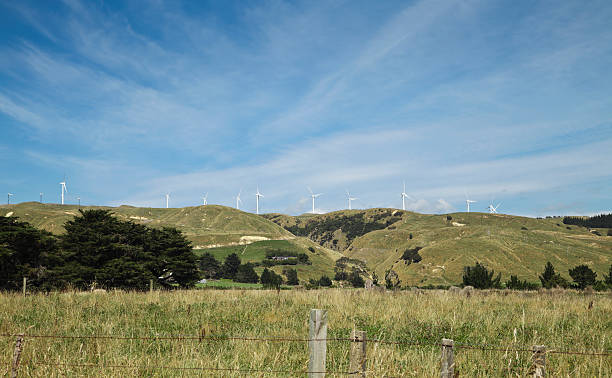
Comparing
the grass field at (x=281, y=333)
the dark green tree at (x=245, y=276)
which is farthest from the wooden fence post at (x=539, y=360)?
the dark green tree at (x=245, y=276)

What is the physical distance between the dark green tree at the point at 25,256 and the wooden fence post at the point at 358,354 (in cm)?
2532

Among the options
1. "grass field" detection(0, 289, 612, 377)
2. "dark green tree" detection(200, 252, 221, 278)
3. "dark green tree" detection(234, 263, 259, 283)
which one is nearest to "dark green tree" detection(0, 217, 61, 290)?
"grass field" detection(0, 289, 612, 377)

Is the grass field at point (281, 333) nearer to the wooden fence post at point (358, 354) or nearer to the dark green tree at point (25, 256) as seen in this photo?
the wooden fence post at point (358, 354)

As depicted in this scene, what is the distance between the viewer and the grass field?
6914 mm

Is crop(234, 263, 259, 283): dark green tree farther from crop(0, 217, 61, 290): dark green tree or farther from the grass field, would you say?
the grass field

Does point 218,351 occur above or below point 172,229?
below

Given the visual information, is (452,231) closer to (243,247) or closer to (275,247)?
(275,247)

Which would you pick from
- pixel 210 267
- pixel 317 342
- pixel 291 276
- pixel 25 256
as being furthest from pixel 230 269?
pixel 317 342

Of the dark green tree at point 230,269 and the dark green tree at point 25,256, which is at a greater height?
the dark green tree at point 25,256

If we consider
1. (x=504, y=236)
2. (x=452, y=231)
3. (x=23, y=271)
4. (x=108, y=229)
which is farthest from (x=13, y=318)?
(x=452, y=231)

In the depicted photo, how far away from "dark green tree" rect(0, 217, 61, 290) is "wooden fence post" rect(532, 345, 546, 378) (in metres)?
27.1

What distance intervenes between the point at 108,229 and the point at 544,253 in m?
130

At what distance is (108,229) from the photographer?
31453 mm

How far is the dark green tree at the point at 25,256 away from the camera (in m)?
24.1
